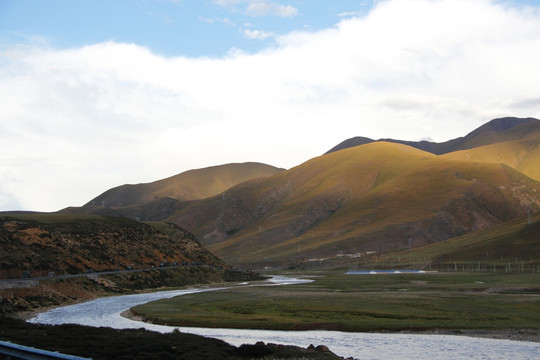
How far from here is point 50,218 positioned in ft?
486

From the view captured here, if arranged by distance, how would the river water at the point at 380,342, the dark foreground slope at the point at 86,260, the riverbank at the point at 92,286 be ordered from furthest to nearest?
1. the dark foreground slope at the point at 86,260
2. the riverbank at the point at 92,286
3. the river water at the point at 380,342

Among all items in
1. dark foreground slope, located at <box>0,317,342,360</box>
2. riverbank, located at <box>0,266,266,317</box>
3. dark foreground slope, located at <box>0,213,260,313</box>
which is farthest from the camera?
dark foreground slope, located at <box>0,213,260,313</box>

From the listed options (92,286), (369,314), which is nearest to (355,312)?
(369,314)

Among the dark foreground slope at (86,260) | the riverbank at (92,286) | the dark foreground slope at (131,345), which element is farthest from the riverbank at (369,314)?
the dark foreground slope at (131,345)

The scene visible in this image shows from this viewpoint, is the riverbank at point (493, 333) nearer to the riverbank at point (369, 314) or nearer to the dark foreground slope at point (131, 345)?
the riverbank at point (369, 314)

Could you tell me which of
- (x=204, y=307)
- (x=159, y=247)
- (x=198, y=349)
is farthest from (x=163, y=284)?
(x=198, y=349)

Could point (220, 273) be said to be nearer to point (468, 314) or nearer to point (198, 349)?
point (468, 314)

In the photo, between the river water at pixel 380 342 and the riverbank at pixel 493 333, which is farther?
the riverbank at pixel 493 333

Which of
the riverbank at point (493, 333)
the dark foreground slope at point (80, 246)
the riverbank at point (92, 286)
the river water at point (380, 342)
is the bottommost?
the riverbank at point (493, 333)

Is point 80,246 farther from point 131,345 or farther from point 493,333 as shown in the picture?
point 131,345

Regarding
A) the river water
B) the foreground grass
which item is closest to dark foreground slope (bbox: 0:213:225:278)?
the foreground grass

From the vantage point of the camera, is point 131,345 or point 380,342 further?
point 380,342

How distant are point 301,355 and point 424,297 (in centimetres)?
5334

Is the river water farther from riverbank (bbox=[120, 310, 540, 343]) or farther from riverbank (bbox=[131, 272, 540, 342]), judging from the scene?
riverbank (bbox=[131, 272, 540, 342])
